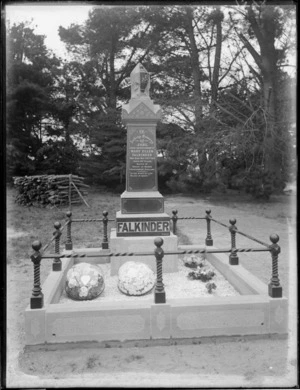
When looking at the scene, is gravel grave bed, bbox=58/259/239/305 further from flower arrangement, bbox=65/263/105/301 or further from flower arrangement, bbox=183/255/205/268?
flower arrangement, bbox=183/255/205/268

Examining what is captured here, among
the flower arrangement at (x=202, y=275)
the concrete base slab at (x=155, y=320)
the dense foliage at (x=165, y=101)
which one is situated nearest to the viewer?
the concrete base slab at (x=155, y=320)

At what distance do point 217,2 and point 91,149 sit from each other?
21.6 meters

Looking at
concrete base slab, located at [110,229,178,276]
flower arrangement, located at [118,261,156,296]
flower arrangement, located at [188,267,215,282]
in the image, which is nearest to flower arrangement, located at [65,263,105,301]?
flower arrangement, located at [118,261,156,296]

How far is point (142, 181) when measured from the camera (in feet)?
24.7

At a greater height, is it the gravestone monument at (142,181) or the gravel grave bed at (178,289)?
the gravestone monument at (142,181)

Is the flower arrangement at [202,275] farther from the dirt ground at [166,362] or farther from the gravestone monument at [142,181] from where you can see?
the dirt ground at [166,362]

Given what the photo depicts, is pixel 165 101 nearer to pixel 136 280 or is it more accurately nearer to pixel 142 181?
pixel 142 181

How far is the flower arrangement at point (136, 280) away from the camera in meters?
5.57

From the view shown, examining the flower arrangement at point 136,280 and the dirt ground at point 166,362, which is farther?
the flower arrangement at point 136,280

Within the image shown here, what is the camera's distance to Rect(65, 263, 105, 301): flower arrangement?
18.0 feet

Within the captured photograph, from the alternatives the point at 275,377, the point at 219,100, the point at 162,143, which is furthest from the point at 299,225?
the point at 219,100

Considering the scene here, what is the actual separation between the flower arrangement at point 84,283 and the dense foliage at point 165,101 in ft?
41.8

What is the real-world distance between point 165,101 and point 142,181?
48.5 ft

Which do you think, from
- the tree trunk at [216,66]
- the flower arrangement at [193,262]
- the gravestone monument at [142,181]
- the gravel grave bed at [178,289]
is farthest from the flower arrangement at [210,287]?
the tree trunk at [216,66]
